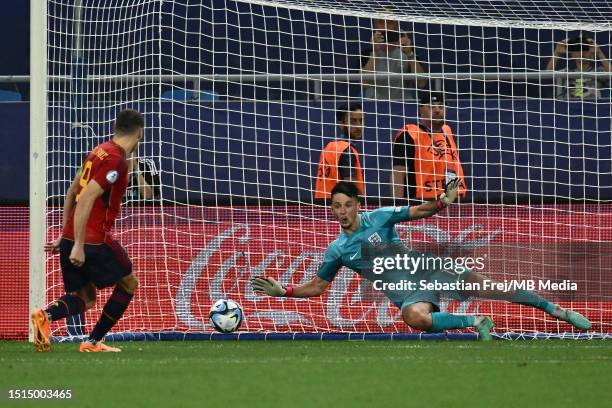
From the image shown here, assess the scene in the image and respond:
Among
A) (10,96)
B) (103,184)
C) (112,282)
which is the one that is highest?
(10,96)

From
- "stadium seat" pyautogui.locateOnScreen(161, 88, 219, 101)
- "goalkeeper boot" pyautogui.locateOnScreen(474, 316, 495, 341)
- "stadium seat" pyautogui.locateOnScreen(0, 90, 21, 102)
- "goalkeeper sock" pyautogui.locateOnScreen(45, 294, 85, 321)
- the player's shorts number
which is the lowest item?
"goalkeeper boot" pyautogui.locateOnScreen(474, 316, 495, 341)

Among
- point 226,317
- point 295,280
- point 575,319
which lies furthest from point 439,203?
point 295,280

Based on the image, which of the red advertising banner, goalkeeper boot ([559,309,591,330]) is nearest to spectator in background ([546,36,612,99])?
the red advertising banner

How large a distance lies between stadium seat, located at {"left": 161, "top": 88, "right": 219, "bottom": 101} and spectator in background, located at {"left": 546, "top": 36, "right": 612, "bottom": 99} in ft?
11.4

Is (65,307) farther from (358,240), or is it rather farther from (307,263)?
(307,263)

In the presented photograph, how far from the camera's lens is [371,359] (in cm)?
938

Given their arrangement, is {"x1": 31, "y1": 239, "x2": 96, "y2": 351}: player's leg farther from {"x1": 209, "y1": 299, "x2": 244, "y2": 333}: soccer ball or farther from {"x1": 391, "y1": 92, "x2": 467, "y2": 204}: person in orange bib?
{"x1": 391, "y1": 92, "x2": 467, "y2": 204}: person in orange bib

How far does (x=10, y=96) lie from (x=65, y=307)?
5451 millimetres

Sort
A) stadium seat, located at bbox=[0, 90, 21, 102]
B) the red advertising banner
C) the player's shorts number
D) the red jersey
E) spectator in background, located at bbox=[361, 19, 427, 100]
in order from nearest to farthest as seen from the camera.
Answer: the red jersey, the player's shorts number, the red advertising banner, spectator in background, located at bbox=[361, 19, 427, 100], stadium seat, located at bbox=[0, 90, 21, 102]

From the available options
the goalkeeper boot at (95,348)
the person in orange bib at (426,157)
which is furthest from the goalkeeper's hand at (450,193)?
the goalkeeper boot at (95,348)

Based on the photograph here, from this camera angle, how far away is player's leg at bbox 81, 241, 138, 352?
10.1m

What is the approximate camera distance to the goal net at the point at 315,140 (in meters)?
12.9

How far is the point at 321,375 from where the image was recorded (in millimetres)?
8055

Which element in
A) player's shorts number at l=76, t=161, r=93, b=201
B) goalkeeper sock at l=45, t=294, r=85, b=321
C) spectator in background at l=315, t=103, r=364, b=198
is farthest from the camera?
spectator in background at l=315, t=103, r=364, b=198
